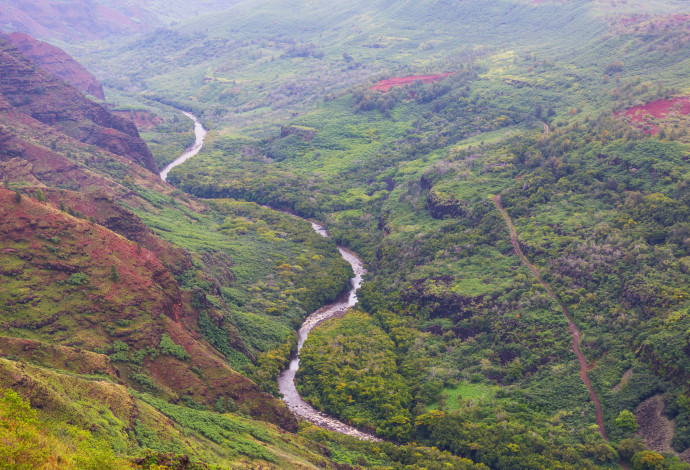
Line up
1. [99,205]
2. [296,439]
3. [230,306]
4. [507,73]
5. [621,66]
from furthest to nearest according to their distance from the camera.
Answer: [507,73]
[621,66]
[230,306]
[99,205]
[296,439]

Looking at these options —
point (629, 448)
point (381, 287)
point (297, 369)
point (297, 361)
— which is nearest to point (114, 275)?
point (297, 369)

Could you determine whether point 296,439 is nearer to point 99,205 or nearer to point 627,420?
point 627,420

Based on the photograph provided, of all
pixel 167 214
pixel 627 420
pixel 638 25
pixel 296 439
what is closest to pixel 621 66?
pixel 638 25

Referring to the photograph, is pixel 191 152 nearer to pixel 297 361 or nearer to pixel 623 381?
pixel 297 361

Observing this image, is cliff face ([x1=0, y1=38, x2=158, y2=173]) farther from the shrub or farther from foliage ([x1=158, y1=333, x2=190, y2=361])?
foliage ([x1=158, y1=333, x2=190, y2=361])

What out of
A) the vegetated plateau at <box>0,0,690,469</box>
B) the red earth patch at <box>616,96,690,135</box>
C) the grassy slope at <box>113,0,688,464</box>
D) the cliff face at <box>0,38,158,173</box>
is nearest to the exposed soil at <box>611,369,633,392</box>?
the vegetated plateau at <box>0,0,690,469</box>
